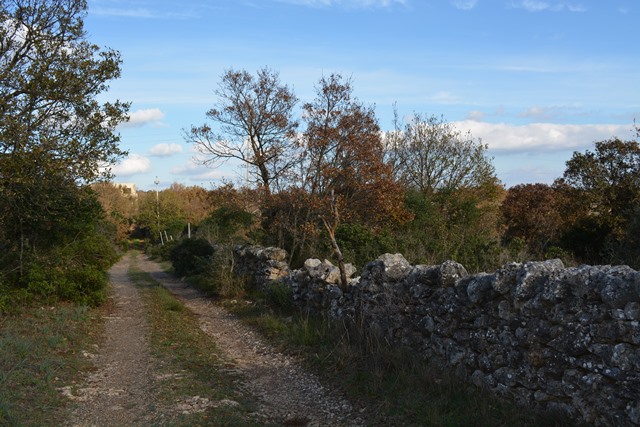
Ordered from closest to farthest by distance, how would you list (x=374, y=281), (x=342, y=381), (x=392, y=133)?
1. (x=342, y=381)
2. (x=374, y=281)
3. (x=392, y=133)

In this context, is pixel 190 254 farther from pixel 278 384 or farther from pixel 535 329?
pixel 535 329

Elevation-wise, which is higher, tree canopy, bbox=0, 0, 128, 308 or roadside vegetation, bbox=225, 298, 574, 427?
tree canopy, bbox=0, 0, 128, 308

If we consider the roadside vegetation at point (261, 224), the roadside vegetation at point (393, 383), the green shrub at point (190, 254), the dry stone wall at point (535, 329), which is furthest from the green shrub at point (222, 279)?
the dry stone wall at point (535, 329)

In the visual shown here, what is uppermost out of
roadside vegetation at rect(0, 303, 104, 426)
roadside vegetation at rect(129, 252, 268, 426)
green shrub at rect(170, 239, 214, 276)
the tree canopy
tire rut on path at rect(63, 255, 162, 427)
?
the tree canopy

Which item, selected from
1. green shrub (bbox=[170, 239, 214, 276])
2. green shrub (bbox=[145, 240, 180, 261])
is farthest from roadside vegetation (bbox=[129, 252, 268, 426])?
green shrub (bbox=[145, 240, 180, 261])

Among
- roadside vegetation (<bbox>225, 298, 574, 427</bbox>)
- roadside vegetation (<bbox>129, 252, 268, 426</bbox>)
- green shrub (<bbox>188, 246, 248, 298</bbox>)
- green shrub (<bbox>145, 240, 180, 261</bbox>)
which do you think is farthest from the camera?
green shrub (<bbox>145, 240, 180, 261</bbox>)

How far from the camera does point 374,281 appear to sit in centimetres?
1008

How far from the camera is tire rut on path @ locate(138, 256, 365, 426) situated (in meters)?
7.08

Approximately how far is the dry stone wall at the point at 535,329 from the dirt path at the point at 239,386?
1.62 meters

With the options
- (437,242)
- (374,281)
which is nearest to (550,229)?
(437,242)

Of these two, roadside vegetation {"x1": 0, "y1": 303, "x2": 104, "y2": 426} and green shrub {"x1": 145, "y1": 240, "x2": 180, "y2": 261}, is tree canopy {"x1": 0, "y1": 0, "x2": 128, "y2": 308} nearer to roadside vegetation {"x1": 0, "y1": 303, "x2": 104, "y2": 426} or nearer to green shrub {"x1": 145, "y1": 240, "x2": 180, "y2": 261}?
roadside vegetation {"x1": 0, "y1": 303, "x2": 104, "y2": 426}

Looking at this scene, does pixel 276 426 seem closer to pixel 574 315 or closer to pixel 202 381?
pixel 202 381

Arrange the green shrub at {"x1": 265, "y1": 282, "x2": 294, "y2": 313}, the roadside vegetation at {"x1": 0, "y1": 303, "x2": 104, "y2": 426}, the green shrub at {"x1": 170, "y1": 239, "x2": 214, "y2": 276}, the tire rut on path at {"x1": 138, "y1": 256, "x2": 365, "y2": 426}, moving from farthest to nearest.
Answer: the green shrub at {"x1": 170, "y1": 239, "x2": 214, "y2": 276} < the green shrub at {"x1": 265, "y1": 282, "x2": 294, "y2": 313} < the tire rut on path at {"x1": 138, "y1": 256, "x2": 365, "y2": 426} < the roadside vegetation at {"x1": 0, "y1": 303, "x2": 104, "y2": 426}

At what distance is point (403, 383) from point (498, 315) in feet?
5.28
